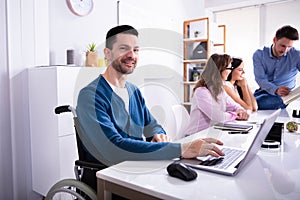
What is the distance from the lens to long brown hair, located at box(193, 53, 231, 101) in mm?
2078

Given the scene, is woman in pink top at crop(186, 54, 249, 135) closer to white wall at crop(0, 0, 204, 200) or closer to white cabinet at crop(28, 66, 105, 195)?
white cabinet at crop(28, 66, 105, 195)

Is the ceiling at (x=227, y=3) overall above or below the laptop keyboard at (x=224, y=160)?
above

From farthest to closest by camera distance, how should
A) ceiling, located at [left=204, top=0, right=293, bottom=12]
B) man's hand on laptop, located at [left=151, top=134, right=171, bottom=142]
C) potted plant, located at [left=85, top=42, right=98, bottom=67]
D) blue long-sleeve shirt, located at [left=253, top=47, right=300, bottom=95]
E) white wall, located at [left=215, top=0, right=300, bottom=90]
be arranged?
ceiling, located at [left=204, top=0, right=293, bottom=12], white wall, located at [left=215, top=0, right=300, bottom=90], blue long-sleeve shirt, located at [left=253, top=47, right=300, bottom=95], potted plant, located at [left=85, top=42, right=98, bottom=67], man's hand on laptop, located at [left=151, top=134, right=171, bottom=142]

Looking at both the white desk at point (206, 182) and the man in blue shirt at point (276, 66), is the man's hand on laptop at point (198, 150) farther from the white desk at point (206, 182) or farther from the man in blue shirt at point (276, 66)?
the man in blue shirt at point (276, 66)

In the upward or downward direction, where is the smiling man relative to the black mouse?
upward

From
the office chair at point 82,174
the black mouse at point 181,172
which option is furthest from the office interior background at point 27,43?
the black mouse at point 181,172

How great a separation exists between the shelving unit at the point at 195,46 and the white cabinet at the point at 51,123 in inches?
89.1

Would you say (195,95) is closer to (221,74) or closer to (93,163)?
(221,74)

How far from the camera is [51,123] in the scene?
76.4 inches

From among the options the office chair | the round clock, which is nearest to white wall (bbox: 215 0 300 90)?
the round clock

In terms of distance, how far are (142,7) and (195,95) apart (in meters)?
1.88

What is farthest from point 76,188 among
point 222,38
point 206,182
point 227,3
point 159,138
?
point 227,3

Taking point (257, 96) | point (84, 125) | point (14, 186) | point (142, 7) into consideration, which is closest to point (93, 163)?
point (84, 125)

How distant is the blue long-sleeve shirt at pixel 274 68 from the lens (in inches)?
95.4
